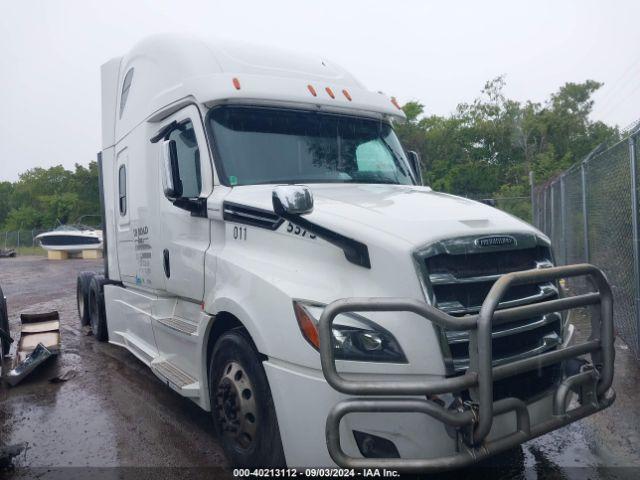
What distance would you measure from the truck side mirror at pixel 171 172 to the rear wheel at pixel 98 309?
4.00 m

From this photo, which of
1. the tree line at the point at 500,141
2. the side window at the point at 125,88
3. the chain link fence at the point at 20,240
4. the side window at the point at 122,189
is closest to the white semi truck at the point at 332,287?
the side window at the point at 125,88

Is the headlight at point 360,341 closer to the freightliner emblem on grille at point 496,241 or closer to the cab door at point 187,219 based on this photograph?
the freightliner emblem on grille at point 496,241

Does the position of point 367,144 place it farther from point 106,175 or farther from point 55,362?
point 55,362

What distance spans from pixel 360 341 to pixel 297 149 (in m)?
2.07

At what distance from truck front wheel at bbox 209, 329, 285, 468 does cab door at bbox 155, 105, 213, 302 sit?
2.39ft

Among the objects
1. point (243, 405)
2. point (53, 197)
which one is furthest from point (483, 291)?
point (53, 197)

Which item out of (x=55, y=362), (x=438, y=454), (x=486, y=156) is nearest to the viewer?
(x=438, y=454)

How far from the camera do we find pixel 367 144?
4.96 m

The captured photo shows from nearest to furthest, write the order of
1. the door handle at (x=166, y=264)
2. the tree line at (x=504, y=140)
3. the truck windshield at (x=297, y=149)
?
1. the truck windshield at (x=297, y=149)
2. the door handle at (x=166, y=264)
3. the tree line at (x=504, y=140)

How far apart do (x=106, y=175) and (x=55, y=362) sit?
2.49 m

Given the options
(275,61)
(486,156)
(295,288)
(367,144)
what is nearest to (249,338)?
(295,288)

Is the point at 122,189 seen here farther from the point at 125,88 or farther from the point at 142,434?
the point at 142,434

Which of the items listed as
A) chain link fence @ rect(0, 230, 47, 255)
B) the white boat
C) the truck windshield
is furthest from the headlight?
chain link fence @ rect(0, 230, 47, 255)

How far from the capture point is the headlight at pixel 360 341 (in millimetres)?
2887
